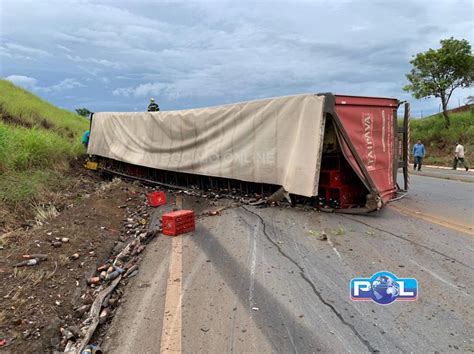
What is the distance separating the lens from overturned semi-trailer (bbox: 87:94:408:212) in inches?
253

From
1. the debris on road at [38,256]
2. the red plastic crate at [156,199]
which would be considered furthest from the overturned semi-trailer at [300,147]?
the debris on road at [38,256]

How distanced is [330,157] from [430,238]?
2359mm

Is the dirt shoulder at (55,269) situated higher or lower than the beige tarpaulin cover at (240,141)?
lower

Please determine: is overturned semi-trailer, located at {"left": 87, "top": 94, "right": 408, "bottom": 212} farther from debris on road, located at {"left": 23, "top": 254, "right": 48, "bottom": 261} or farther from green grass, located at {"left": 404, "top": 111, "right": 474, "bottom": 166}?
green grass, located at {"left": 404, "top": 111, "right": 474, "bottom": 166}

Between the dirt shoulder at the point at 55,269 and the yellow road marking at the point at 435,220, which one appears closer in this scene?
the dirt shoulder at the point at 55,269

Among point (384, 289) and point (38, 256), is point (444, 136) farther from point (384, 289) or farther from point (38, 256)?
point (38, 256)

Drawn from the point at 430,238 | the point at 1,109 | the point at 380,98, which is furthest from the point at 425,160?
the point at 1,109

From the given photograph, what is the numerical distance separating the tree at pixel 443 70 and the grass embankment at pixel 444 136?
3.75ft

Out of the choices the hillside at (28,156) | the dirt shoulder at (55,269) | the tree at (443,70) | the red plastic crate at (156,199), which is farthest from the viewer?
the tree at (443,70)

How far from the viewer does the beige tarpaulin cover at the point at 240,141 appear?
6.50 metres

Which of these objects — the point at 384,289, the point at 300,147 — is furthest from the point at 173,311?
the point at 300,147

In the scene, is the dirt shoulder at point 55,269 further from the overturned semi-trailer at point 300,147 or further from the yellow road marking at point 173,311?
the overturned semi-trailer at point 300,147

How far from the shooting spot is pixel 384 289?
12.5 ft

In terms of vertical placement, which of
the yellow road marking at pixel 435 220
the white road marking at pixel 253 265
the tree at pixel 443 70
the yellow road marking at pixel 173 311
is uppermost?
the tree at pixel 443 70
